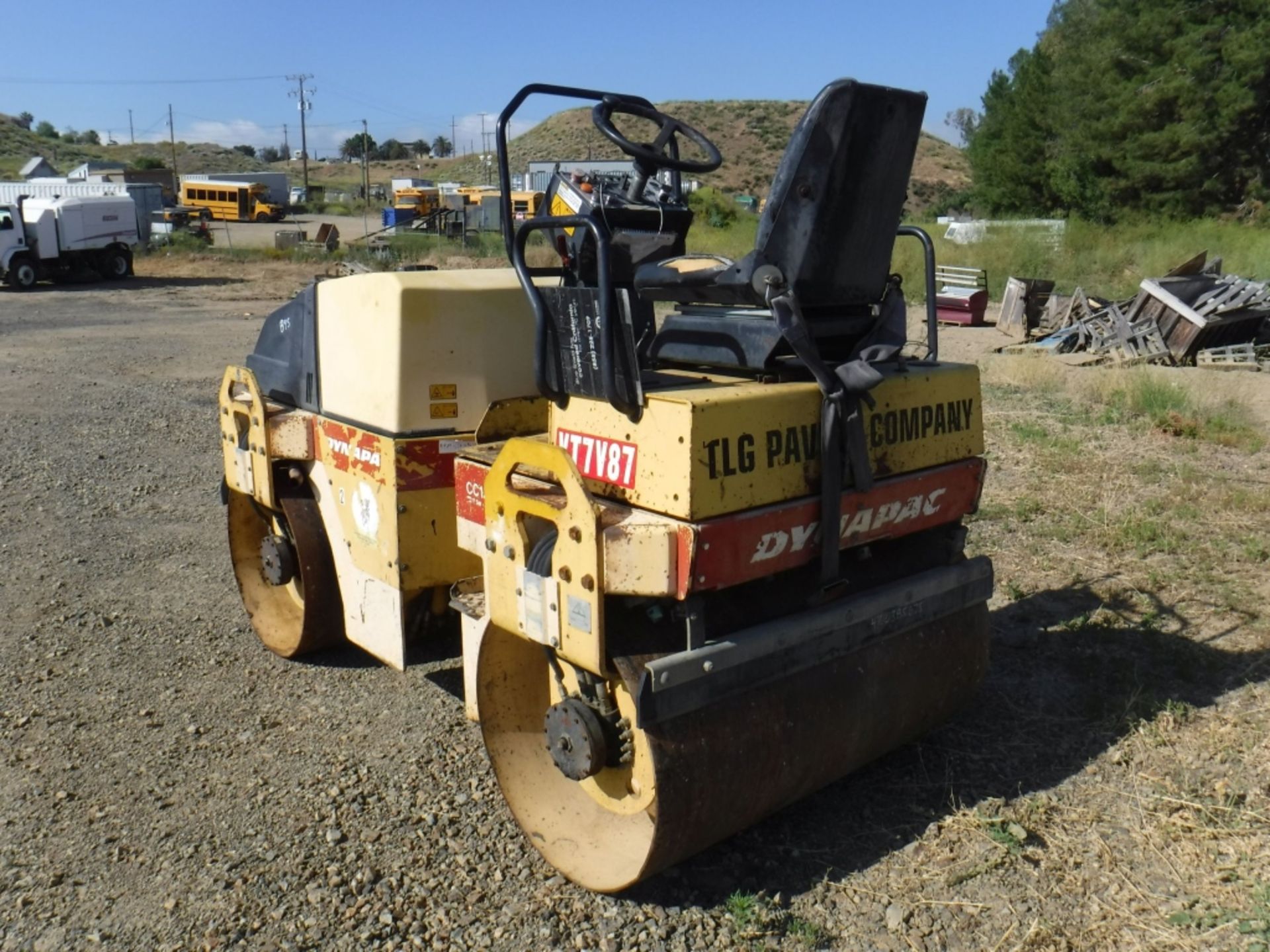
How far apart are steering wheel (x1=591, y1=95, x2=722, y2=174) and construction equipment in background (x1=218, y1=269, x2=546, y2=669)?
2.49 ft

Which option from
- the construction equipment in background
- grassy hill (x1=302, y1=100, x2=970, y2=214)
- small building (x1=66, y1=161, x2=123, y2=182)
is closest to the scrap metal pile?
the construction equipment in background

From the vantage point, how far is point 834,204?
2984mm

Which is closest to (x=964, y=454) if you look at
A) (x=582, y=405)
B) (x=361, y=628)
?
(x=582, y=405)

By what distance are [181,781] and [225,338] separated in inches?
561

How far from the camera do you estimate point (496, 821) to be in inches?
140

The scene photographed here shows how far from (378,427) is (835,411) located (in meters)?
1.71

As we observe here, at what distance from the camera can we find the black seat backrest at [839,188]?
291 cm

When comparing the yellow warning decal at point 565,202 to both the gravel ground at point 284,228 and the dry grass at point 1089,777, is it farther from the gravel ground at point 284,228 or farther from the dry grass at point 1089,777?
the gravel ground at point 284,228

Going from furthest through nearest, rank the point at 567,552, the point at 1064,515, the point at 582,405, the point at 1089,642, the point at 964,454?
the point at 1064,515 < the point at 1089,642 < the point at 964,454 < the point at 582,405 < the point at 567,552

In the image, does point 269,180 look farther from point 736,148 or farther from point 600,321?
point 600,321

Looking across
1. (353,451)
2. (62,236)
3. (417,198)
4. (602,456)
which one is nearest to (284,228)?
(417,198)

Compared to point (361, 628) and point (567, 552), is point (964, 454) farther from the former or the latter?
point (361, 628)

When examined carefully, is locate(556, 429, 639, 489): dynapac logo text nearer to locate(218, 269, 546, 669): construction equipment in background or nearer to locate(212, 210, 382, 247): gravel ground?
locate(218, 269, 546, 669): construction equipment in background

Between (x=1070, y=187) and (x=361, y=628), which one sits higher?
(x=1070, y=187)
